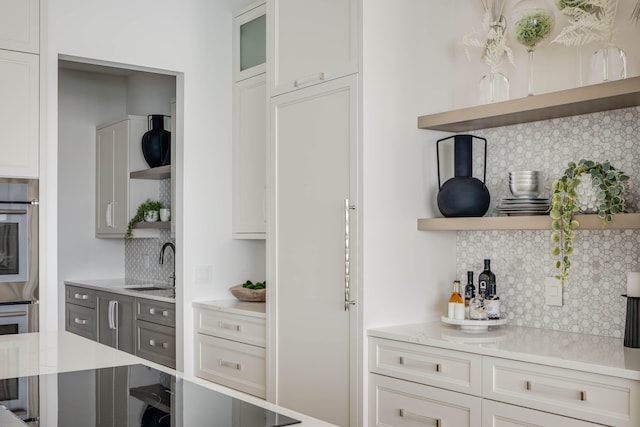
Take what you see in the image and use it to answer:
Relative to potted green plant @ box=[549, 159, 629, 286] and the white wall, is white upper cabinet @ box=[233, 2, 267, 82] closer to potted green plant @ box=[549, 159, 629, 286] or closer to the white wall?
the white wall

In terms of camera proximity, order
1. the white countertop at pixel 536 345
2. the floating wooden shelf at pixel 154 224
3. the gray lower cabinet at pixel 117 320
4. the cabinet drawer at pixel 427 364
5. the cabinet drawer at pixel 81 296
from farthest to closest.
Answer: the cabinet drawer at pixel 81 296 → the floating wooden shelf at pixel 154 224 → the gray lower cabinet at pixel 117 320 → the cabinet drawer at pixel 427 364 → the white countertop at pixel 536 345

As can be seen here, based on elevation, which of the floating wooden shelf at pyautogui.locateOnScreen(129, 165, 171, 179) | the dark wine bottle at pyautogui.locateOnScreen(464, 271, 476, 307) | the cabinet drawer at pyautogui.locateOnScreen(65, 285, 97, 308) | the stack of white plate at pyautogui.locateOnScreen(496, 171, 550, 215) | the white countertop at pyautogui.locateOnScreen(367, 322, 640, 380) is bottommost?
the cabinet drawer at pyautogui.locateOnScreen(65, 285, 97, 308)

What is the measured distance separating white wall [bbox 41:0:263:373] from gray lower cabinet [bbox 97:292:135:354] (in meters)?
0.70

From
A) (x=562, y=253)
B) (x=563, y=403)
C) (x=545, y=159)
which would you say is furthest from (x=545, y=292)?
(x=563, y=403)

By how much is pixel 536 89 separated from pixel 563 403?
4.74 ft

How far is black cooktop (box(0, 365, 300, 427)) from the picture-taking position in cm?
155

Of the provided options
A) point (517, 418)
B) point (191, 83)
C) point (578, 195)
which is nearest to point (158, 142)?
point (191, 83)

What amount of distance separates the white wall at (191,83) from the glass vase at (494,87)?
6.07 ft

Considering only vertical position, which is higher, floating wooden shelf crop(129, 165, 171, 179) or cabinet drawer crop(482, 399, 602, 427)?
floating wooden shelf crop(129, 165, 171, 179)

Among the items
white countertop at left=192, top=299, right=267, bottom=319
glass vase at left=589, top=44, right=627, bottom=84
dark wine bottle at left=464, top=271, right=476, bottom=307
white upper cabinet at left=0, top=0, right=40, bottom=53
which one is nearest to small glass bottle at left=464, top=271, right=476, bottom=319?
dark wine bottle at left=464, top=271, right=476, bottom=307

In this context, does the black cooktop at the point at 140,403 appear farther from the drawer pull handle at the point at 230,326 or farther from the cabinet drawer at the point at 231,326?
the drawer pull handle at the point at 230,326

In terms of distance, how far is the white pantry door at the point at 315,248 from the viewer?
319 centimetres

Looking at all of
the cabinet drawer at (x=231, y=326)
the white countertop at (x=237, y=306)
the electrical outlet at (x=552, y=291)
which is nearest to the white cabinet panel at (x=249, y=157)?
the white countertop at (x=237, y=306)

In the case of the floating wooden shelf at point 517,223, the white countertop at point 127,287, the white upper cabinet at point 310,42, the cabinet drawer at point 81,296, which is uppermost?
the white upper cabinet at point 310,42
